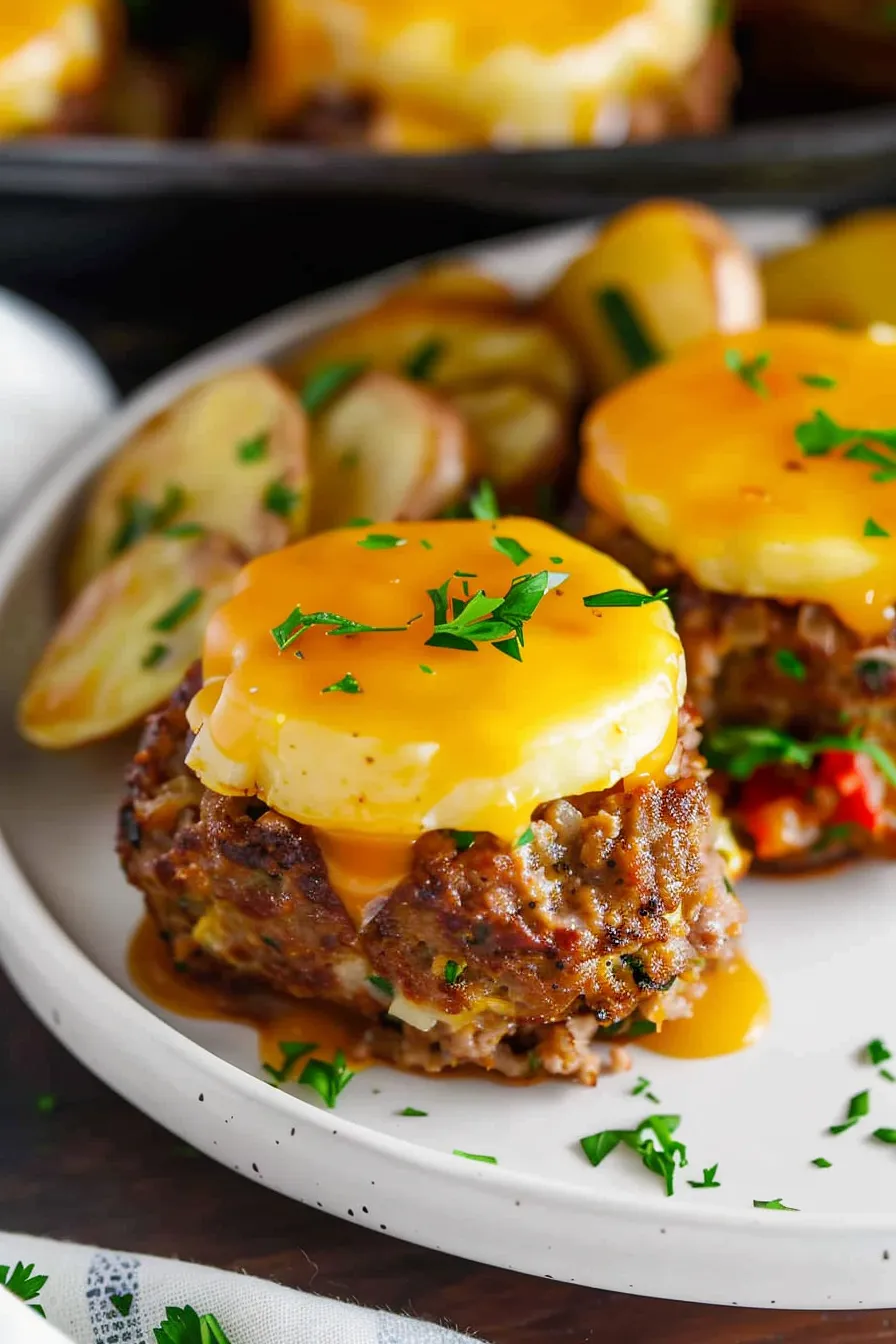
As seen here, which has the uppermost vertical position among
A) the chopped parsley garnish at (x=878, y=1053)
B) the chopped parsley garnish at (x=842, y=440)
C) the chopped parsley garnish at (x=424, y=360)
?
the chopped parsley garnish at (x=842, y=440)

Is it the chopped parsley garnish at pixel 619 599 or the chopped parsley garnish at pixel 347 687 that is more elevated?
the chopped parsley garnish at pixel 347 687

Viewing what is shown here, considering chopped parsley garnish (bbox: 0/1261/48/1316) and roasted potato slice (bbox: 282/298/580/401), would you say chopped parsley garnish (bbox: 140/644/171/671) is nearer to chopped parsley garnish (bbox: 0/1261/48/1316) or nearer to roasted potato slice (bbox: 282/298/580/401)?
roasted potato slice (bbox: 282/298/580/401)

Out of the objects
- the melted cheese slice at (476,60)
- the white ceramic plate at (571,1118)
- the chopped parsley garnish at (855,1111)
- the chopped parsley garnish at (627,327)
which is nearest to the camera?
the white ceramic plate at (571,1118)

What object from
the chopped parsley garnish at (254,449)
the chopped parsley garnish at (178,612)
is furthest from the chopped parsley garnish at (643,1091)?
the chopped parsley garnish at (254,449)

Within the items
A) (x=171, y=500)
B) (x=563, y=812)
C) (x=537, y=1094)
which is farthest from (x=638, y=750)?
(x=171, y=500)

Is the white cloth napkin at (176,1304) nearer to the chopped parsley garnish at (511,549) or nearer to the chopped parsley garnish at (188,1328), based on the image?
the chopped parsley garnish at (188,1328)

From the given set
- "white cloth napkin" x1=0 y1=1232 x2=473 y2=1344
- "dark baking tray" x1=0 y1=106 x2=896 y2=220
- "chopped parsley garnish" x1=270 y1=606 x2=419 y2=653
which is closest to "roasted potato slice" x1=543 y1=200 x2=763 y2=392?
"dark baking tray" x1=0 y1=106 x2=896 y2=220
